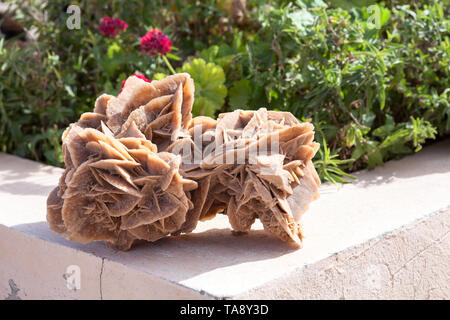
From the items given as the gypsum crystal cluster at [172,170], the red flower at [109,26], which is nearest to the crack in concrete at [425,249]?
the gypsum crystal cluster at [172,170]

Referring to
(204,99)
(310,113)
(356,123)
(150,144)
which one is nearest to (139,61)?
(204,99)

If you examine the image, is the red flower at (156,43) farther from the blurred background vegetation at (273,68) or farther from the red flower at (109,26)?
the red flower at (109,26)

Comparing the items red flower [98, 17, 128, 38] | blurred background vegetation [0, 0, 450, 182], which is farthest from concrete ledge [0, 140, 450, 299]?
red flower [98, 17, 128, 38]

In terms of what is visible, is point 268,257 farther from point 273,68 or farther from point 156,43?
point 156,43

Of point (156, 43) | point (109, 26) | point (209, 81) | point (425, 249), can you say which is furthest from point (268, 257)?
point (109, 26)

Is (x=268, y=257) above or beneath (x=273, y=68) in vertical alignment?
beneath

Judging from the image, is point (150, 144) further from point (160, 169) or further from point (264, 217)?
point (264, 217)

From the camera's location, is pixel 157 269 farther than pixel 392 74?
No

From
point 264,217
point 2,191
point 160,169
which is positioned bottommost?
point 2,191
